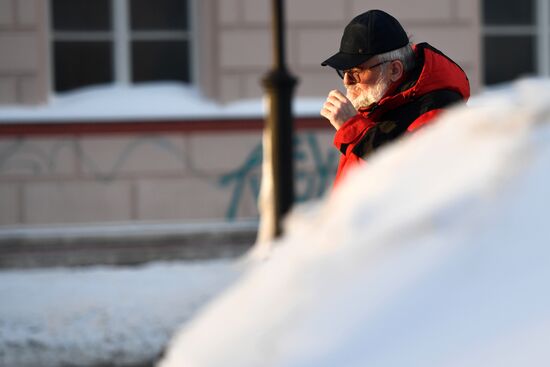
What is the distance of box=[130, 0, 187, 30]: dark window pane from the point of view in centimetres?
859

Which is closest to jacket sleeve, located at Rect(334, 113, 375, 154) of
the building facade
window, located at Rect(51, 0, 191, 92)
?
the building facade

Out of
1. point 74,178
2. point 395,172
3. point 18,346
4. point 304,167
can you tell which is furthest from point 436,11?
point 395,172

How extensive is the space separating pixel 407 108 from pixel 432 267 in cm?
164

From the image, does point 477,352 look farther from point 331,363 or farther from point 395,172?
point 395,172

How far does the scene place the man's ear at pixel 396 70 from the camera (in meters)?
2.82

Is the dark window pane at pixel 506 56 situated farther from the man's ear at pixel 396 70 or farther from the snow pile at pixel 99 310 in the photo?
the man's ear at pixel 396 70

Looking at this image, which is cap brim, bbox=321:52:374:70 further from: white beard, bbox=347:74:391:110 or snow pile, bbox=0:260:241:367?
snow pile, bbox=0:260:241:367

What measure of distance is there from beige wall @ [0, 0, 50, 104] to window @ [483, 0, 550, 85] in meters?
3.60

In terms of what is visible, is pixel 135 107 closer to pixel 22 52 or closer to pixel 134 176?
pixel 134 176

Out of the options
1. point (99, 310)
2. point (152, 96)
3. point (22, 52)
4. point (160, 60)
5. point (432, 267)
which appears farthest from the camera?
point (160, 60)

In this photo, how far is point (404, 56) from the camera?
2.83 metres

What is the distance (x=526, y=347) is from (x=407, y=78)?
1816mm

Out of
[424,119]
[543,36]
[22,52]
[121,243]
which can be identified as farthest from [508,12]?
[424,119]

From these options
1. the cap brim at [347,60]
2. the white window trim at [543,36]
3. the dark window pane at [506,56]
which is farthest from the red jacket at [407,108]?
the white window trim at [543,36]
